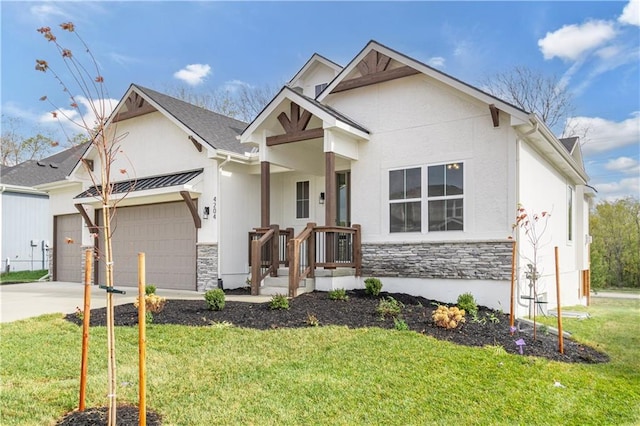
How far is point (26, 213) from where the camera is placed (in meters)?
20.7

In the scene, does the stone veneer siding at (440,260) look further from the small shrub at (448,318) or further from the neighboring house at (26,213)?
the neighboring house at (26,213)

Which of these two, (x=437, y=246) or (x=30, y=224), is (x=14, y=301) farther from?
(x=30, y=224)

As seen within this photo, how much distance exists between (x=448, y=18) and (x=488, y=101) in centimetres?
644

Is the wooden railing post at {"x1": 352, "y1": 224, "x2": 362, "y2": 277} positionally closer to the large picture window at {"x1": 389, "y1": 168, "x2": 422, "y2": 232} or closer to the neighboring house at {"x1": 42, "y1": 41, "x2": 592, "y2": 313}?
the neighboring house at {"x1": 42, "y1": 41, "x2": 592, "y2": 313}

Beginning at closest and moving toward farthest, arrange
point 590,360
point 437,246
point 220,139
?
1. point 590,360
2. point 437,246
3. point 220,139

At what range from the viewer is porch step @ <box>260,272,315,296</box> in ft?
31.7

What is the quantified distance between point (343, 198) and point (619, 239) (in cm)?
2151

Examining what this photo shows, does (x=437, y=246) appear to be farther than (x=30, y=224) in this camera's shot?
No

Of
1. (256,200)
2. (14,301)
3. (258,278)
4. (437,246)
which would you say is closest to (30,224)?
(14,301)

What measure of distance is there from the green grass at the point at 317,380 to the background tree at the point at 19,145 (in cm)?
2890

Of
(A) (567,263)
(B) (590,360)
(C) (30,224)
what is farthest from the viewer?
(C) (30,224)

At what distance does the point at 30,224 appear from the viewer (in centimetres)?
2083

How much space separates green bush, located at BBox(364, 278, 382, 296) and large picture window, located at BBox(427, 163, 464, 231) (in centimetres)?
159

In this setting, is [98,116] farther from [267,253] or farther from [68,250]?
[68,250]
